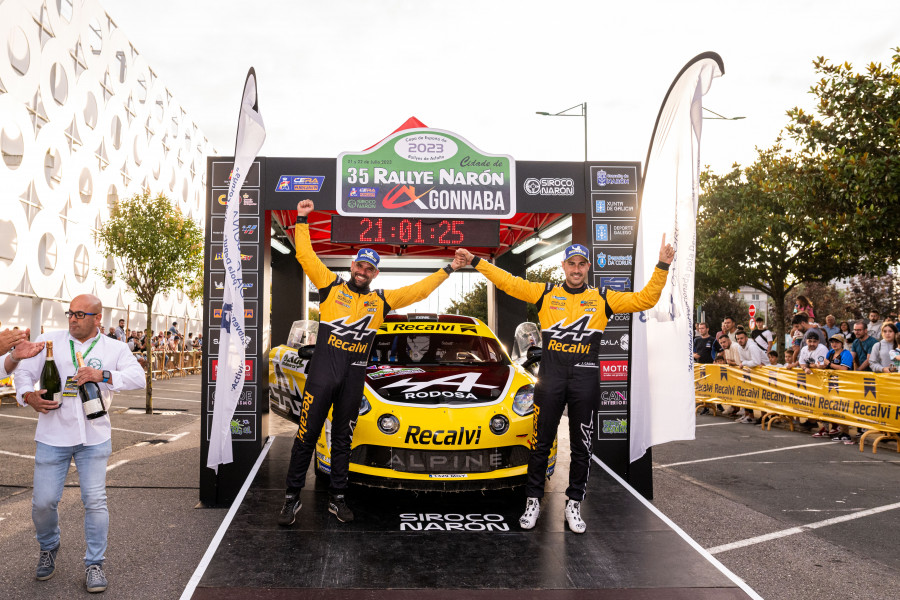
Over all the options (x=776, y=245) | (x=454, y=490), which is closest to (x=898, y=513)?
(x=454, y=490)

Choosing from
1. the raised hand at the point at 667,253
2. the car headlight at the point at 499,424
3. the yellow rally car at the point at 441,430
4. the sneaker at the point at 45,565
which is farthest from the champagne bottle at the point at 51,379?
the raised hand at the point at 667,253

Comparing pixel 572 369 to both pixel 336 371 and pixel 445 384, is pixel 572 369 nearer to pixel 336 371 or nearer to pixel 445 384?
pixel 445 384

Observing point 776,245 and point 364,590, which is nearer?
point 364,590

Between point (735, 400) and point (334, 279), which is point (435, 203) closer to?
point (334, 279)

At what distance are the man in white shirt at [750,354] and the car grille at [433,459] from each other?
8.86 m

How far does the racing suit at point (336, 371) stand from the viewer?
191 inches

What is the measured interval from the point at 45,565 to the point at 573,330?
3.71 meters

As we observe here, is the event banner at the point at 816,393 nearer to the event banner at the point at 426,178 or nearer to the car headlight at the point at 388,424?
the event banner at the point at 426,178

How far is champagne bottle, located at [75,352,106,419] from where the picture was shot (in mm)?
3797

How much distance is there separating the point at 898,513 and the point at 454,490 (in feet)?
13.0

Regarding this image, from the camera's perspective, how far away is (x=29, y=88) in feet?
64.3

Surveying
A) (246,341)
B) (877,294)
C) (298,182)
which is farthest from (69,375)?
(877,294)

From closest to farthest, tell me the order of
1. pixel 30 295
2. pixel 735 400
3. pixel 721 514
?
pixel 721 514 < pixel 735 400 < pixel 30 295

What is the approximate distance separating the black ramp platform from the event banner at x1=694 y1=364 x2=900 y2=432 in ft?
17.4
